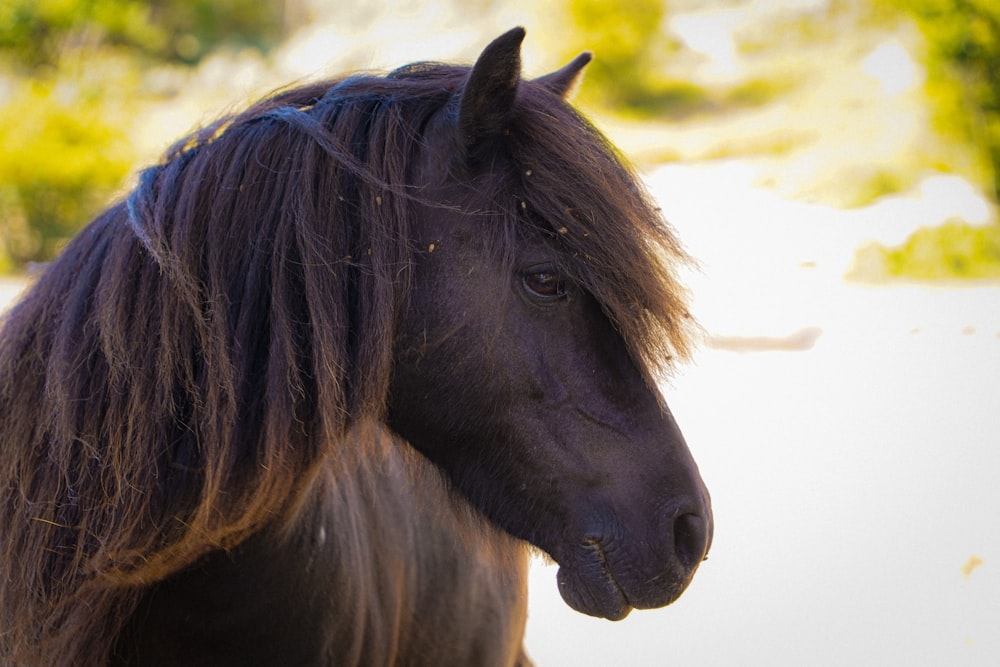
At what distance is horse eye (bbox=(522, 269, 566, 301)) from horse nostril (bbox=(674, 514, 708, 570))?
49 cm

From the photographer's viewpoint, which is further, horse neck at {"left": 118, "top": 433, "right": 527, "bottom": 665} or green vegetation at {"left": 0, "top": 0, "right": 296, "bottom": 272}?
green vegetation at {"left": 0, "top": 0, "right": 296, "bottom": 272}

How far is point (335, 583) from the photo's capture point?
187cm

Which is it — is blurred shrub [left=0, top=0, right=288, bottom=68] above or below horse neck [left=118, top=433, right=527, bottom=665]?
above

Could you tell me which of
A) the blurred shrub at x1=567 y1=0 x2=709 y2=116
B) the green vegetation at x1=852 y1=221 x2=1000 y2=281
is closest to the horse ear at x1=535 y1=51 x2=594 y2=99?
the green vegetation at x1=852 y1=221 x2=1000 y2=281

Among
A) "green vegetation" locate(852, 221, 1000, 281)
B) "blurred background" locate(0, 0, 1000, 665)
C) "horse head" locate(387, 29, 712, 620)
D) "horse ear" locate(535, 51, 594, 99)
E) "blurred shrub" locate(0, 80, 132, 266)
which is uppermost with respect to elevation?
"horse ear" locate(535, 51, 594, 99)

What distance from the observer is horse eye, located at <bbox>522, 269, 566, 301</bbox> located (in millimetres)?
1544

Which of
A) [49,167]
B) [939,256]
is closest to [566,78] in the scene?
[939,256]

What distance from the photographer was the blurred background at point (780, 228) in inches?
188

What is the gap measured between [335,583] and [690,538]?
32.2 inches

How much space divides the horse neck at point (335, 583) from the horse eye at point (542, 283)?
1.51 ft

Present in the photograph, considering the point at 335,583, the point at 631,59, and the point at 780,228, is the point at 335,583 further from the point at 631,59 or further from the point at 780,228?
the point at 631,59

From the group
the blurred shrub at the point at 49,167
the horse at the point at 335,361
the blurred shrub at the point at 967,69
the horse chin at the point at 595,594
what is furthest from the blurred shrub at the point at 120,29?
the horse chin at the point at 595,594

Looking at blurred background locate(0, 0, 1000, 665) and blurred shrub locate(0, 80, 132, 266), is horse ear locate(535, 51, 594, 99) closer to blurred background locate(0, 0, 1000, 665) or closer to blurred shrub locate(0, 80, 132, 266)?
blurred background locate(0, 0, 1000, 665)

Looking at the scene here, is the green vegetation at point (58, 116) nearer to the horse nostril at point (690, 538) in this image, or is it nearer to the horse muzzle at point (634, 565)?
the horse muzzle at point (634, 565)
